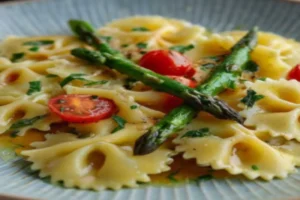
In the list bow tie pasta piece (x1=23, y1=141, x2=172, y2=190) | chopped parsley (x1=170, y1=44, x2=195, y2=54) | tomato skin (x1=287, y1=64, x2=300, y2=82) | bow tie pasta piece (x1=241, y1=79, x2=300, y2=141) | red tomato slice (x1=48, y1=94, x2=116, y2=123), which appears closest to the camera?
bow tie pasta piece (x1=23, y1=141, x2=172, y2=190)

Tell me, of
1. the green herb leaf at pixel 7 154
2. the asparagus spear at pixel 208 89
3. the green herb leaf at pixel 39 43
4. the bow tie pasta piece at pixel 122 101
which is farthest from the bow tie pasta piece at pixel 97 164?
the green herb leaf at pixel 39 43

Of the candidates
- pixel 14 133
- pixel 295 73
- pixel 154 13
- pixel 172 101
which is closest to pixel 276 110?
pixel 295 73

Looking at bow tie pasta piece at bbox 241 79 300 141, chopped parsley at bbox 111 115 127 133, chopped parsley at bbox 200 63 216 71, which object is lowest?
chopped parsley at bbox 111 115 127 133

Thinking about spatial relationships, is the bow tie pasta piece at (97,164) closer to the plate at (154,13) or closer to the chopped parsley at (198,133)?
the chopped parsley at (198,133)

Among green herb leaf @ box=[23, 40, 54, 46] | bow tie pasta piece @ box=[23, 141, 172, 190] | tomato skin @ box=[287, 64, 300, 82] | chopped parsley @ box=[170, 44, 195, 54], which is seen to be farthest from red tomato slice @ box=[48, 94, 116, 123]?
tomato skin @ box=[287, 64, 300, 82]

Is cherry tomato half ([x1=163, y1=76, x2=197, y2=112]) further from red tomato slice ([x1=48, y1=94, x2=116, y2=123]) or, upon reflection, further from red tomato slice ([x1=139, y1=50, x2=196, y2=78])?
red tomato slice ([x1=48, y1=94, x2=116, y2=123])

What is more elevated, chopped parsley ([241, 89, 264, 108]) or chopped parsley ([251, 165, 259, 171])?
chopped parsley ([241, 89, 264, 108])

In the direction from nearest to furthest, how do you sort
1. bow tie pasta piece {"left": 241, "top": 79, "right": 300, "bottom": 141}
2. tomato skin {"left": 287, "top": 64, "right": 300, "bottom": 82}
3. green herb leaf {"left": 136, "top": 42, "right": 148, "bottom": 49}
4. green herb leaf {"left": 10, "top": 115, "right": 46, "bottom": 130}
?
bow tie pasta piece {"left": 241, "top": 79, "right": 300, "bottom": 141}, green herb leaf {"left": 10, "top": 115, "right": 46, "bottom": 130}, tomato skin {"left": 287, "top": 64, "right": 300, "bottom": 82}, green herb leaf {"left": 136, "top": 42, "right": 148, "bottom": 49}
